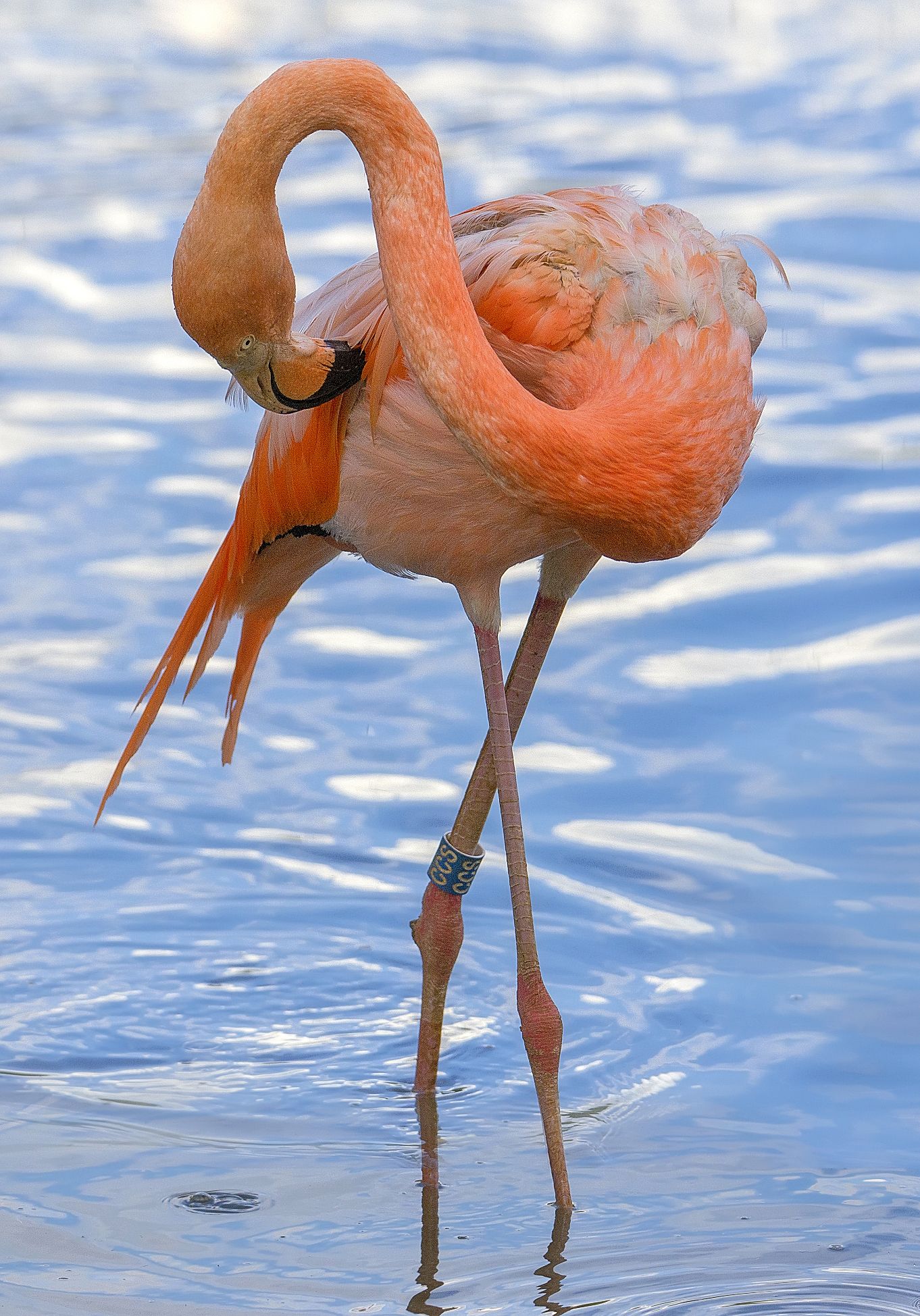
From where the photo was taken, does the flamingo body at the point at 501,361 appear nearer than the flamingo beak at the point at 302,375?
No

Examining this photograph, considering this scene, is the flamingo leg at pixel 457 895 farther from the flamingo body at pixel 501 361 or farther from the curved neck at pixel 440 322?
the curved neck at pixel 440 322

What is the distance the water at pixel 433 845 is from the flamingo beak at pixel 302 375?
144 centimetres

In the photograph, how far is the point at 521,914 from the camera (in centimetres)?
384

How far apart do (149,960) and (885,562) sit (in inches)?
118

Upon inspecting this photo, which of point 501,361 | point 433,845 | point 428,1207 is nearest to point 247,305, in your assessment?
point 501,361

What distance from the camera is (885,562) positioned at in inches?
257

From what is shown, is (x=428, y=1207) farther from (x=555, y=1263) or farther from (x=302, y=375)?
(x=302, y=375)

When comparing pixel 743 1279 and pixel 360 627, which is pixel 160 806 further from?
pixel 743 1279

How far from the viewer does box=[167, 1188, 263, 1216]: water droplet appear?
3.64 m

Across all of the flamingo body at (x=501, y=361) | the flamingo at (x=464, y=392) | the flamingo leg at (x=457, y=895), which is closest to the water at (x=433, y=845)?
the flamingo leg at (x=457, y=895)

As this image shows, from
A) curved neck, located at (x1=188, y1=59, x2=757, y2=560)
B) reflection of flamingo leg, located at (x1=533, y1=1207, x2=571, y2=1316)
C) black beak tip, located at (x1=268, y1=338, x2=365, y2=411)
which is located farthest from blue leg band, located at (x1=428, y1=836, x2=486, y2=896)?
black beak tip, located at (x1=268, y1=338, x2=365, y2=411)

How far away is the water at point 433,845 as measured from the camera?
3.58 metres

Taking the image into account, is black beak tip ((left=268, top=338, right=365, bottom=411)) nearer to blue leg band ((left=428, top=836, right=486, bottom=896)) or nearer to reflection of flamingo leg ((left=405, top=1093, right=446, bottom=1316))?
blue leg band ((left=428, top=836, right=486, bottom=896))

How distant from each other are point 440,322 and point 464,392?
0.12 metres
